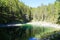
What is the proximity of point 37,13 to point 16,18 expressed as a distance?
66.6 m

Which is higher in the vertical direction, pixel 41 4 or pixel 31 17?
pixel 41 4

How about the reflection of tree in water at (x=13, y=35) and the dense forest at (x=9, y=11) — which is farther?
the dense forest at (x=9, y=11)

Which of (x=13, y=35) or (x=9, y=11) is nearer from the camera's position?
(x=13, y=35)

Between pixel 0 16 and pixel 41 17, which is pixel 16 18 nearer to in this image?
pixel 0 16

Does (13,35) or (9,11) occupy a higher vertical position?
(9,11)

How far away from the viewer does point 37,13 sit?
575 ft

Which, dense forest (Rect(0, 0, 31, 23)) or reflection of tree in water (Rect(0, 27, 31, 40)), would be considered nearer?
reflection of tree in water (Rect(0, 27, 31, 40))

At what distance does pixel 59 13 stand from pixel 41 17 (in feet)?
273

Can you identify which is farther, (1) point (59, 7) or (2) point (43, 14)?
(2) point (43, 14)

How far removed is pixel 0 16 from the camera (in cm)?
7519

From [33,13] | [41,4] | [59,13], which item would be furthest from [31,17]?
[59,13]

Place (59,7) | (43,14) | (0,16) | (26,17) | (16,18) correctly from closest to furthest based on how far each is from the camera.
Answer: (0,16) → (59,7) → (16,18) → (26,17) → (43,14)

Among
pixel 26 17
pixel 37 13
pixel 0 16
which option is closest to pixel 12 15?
pixel 0 16

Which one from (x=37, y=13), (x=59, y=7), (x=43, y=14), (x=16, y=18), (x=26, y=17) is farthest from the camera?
(x=37, y=13)
